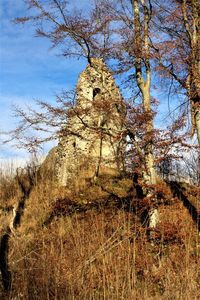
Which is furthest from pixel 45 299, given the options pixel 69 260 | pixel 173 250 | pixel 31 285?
pixel 173 250

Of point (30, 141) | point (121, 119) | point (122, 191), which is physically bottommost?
point (122, 191)

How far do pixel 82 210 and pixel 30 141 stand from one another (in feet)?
12.0

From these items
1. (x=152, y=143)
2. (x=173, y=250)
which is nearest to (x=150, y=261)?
(x=173, y=250)

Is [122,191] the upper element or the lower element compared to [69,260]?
upper

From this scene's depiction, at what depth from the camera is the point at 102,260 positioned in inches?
235

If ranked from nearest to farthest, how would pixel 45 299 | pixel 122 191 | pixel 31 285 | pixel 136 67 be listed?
pixel 45 299, pixel 31 285, pixel 136 67, pixel 122 191

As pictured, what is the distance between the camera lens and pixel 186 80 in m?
10.0

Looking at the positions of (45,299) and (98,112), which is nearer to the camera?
(45,299)

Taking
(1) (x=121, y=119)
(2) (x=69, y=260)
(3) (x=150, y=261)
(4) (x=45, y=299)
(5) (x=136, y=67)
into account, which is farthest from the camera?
(5) (x=136, y=67)

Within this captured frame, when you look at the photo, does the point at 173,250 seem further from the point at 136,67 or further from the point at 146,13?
the point at 146,13

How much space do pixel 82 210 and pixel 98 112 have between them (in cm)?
396

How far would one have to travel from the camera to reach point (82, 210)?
12.2m

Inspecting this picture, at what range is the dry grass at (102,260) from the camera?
15.3 ft

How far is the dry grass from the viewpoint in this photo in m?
4.67
